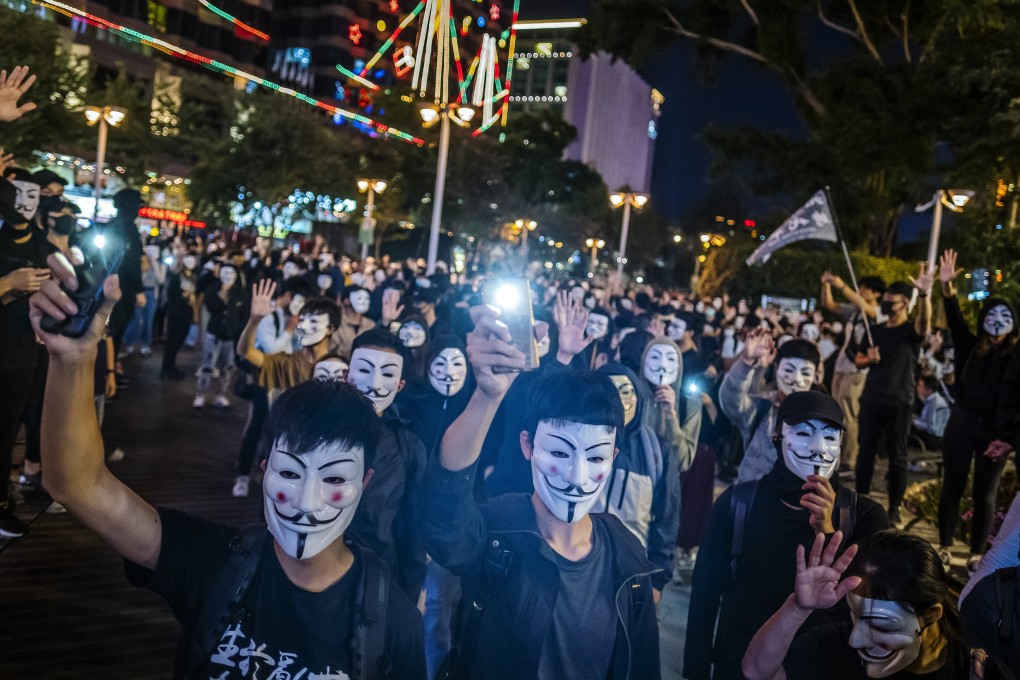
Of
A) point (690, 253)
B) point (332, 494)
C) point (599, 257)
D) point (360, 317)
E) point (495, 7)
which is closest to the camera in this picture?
point (332, 494)

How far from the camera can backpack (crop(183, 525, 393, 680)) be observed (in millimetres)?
2250

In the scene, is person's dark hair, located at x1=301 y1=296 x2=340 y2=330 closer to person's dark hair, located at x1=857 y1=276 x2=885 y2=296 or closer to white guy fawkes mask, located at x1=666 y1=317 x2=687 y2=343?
white guy fawkes mask, located at x1=666 y1=317 x2=687 y2=343

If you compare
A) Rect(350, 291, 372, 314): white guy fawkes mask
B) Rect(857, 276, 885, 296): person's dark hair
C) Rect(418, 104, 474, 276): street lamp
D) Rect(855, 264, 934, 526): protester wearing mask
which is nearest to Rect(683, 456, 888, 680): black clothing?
Rect(855, 264, 934, 526): protester wearing mask

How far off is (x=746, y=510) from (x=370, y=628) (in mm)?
1805

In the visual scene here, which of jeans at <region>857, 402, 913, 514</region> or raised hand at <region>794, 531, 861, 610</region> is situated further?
jeans at <region>857, 402, 913, 514</region>

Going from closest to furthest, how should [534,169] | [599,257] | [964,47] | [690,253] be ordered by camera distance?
1. [964,47]
2. [534,169]
3. [599,257]
4. [690,253]

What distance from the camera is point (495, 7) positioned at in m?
19.8

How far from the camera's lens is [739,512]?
3.57m

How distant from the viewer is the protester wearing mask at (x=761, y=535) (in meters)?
3.46

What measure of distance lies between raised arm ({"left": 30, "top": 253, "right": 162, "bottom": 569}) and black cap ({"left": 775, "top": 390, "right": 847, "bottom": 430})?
2504 millimetres

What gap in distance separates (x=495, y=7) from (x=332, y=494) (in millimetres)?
18980

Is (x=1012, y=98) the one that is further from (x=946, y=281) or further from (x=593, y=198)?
(x=593, y=198)

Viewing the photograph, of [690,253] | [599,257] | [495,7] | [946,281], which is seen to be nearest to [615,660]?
[946,281]

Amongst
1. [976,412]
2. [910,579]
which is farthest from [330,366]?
[976,412]
